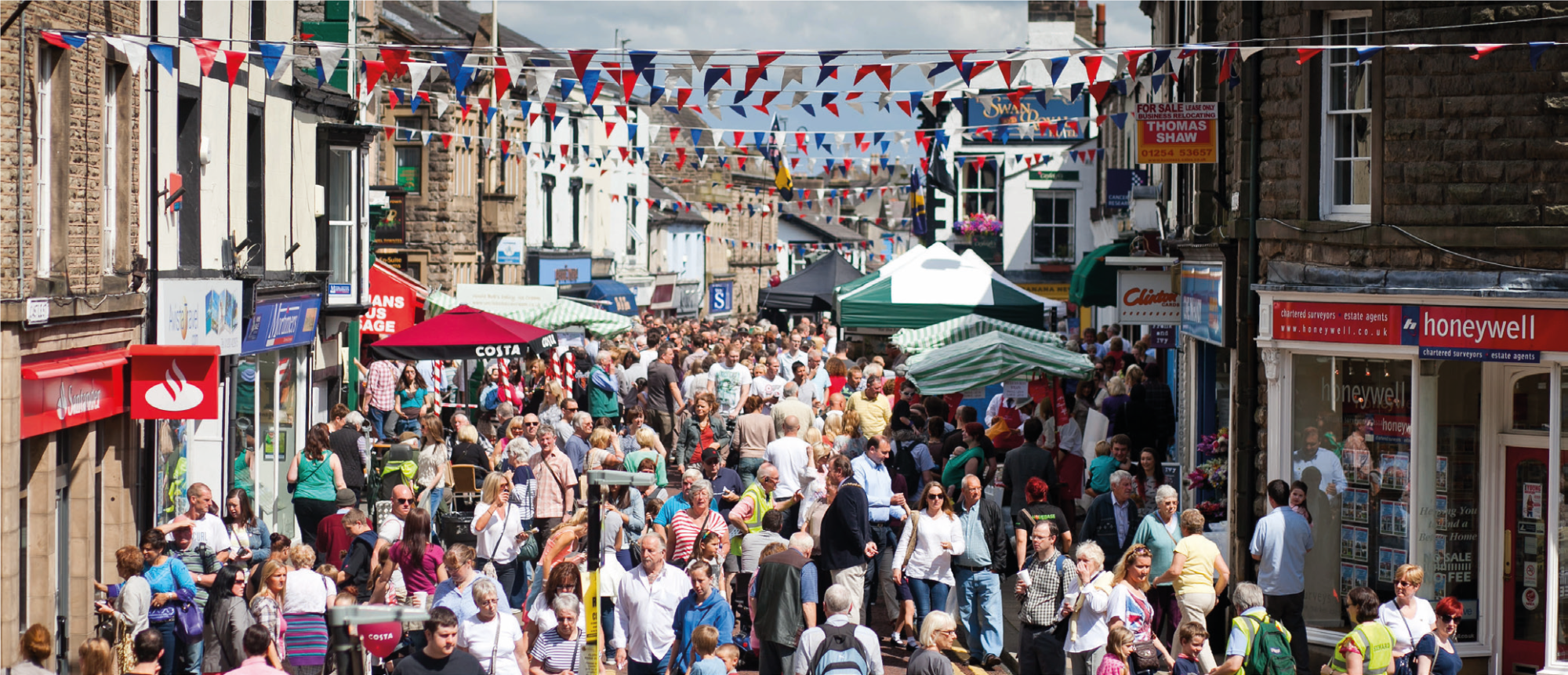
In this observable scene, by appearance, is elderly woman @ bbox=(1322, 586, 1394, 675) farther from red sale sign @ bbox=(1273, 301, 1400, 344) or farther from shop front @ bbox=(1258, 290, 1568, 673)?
red sale sign @ bbox=(1273, 301, 1400, 344)

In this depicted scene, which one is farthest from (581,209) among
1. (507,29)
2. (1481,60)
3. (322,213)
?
(1481,60)

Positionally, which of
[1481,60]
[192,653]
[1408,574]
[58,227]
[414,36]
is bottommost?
→ [192,653]

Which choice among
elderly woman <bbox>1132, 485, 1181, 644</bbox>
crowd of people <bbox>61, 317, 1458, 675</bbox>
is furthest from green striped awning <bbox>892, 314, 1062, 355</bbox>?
elderly woman <bbox>1132, 485, 1181, 644</bbox>

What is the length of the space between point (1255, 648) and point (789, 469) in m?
5.79

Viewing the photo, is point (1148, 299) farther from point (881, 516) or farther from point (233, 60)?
point (233, 60)

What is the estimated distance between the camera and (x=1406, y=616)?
9.76m

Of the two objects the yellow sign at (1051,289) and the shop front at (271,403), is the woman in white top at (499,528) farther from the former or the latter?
the yellow sign at (1051,289)

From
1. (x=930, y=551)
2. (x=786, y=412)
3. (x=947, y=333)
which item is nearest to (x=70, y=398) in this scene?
(x=930, y=551)

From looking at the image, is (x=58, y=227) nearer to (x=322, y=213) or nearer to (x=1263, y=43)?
(x=322, y=213)

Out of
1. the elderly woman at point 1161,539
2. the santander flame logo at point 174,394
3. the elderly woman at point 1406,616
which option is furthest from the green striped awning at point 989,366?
the elderly woman at point 1406,616

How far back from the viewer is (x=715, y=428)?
18.5 meters

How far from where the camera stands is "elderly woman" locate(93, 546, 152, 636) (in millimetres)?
10172

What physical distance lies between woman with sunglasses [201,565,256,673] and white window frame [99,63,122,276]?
426 cm

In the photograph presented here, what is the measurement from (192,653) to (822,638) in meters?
4.62
